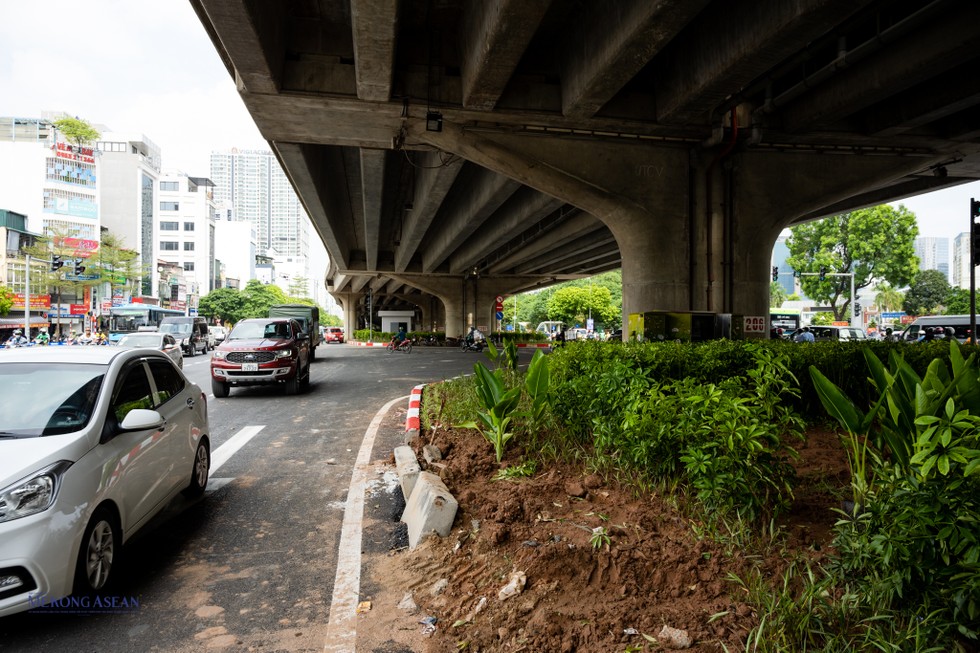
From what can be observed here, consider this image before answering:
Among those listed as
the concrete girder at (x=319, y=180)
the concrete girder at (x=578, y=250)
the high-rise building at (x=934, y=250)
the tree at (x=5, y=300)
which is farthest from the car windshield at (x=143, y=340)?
the high-rise building at (x=934, y=250)

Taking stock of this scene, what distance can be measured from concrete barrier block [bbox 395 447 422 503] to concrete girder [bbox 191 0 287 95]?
6624 mm

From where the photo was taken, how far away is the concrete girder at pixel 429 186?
1506 centimetres

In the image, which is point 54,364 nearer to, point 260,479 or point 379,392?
point 260,479

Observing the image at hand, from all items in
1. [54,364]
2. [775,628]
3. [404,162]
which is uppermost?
[404,162]

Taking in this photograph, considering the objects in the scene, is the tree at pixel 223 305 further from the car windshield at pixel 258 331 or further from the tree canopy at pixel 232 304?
the car windshield at pixel 258 331

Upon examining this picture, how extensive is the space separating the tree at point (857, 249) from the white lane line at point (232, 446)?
4346 centimetres

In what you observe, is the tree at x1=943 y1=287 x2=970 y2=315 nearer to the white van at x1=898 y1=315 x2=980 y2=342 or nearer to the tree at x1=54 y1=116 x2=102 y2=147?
the white van at x1=898 y1=315 x2=980 y2=342

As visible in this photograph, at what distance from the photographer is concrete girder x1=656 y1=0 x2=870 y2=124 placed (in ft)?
24.6

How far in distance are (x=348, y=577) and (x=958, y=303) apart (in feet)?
219

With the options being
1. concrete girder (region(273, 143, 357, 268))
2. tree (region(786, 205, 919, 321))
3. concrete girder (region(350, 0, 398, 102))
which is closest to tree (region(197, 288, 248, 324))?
concrete girder (region(273, 143, 357, 268))

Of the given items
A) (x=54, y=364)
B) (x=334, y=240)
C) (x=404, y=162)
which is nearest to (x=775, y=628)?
(x=54, y=364)

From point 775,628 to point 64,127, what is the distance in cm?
8142

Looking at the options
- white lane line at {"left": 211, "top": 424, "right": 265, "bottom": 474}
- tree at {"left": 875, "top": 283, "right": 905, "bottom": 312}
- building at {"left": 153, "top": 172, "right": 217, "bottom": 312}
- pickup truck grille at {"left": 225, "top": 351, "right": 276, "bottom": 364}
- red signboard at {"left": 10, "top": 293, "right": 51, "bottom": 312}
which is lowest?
white lane line at {"left": 211, "top": 424, "right": 265, "bottom": 474}

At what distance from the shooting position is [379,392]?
13.2 meters
